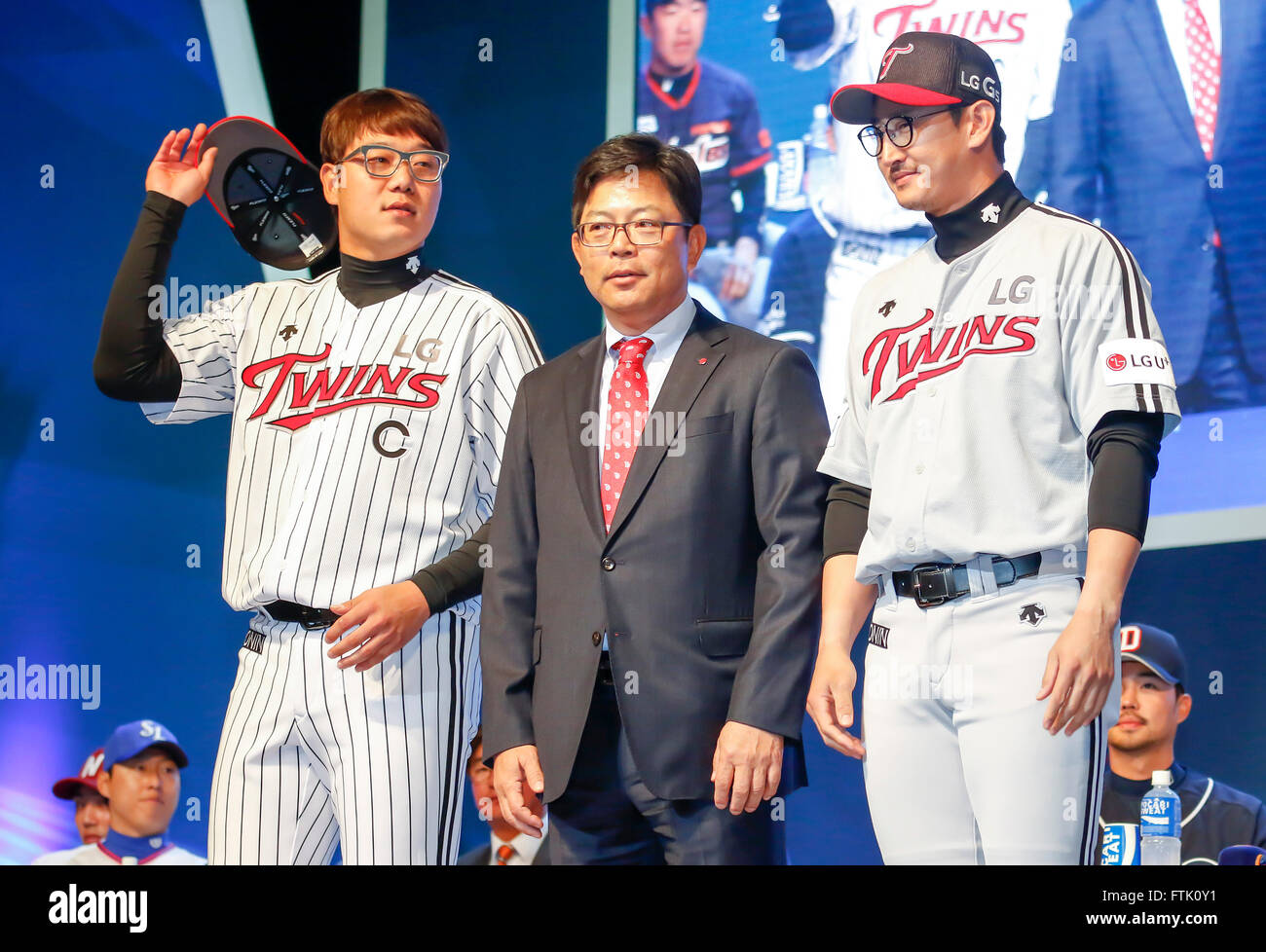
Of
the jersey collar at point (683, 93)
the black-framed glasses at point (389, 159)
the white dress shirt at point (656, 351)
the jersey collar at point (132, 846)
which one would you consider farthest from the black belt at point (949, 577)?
the jersey collar at point (132, 846)

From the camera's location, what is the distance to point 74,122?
13.7ft

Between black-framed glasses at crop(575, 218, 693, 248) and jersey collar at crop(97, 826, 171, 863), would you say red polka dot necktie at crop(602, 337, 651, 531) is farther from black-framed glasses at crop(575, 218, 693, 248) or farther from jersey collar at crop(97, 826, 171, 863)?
jersey collar at crop(97, 826, 171, 863)

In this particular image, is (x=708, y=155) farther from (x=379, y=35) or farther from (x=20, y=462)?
(x=20, y=462)

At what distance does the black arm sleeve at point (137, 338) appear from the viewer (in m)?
2.91

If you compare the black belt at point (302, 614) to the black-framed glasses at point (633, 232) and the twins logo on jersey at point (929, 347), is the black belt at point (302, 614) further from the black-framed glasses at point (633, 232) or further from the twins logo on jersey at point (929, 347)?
the twins logo on jersey at point (929, 347)

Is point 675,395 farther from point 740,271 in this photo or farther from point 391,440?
point 740,271

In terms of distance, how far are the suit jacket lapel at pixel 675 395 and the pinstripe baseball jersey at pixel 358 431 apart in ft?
1.45

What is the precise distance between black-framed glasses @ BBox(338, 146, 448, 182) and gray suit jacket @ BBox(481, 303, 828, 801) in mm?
724

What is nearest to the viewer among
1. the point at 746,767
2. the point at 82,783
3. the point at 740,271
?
the point at 746,767

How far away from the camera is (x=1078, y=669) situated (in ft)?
6.92

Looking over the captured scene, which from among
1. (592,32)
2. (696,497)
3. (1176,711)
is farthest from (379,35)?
(1176,711)

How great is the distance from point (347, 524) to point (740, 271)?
5.44ft
